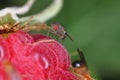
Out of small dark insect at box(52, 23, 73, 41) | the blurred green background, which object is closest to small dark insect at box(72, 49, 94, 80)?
small dark insect at box(52, 23, 73, 41)

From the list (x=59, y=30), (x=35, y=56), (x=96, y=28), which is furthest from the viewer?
(x=96, y=28)

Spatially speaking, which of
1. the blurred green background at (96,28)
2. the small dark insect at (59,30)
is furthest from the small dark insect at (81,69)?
the blurred green background at (96,28)

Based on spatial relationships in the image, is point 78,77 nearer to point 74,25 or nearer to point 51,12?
point 51,12

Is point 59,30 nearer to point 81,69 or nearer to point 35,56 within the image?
point 81,69

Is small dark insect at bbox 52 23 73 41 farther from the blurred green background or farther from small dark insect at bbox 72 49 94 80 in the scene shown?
the blurred green background

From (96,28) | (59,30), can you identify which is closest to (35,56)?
(59,30)
